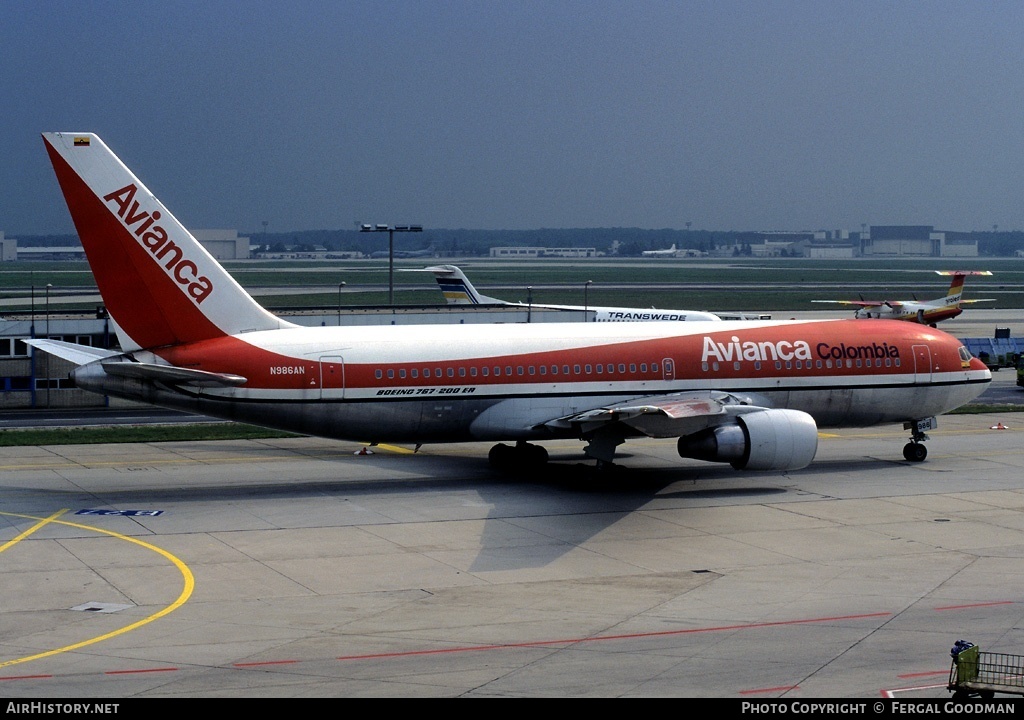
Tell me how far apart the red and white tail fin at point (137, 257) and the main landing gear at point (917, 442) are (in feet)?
76.6

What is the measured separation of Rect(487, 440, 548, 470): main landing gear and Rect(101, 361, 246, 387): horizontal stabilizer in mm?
9550

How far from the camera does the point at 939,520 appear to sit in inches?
1356

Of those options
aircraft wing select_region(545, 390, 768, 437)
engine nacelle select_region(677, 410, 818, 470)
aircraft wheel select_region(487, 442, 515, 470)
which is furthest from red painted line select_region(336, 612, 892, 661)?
aircraft wheel select_region(487, 442, 515, 470)

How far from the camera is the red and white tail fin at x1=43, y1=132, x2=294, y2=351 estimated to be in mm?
36562

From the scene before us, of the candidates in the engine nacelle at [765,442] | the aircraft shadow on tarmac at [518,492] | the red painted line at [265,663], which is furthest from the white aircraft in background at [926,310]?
the red painted line at [265,663]

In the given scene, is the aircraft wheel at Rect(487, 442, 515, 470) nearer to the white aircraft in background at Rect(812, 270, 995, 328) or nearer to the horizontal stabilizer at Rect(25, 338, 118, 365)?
the horizontal stabilizer at Rect(25, 338, 118, 365)

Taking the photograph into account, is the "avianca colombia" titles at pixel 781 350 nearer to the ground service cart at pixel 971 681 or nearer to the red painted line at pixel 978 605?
the red painted line at pixel 978 605

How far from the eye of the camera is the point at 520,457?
1660 inches

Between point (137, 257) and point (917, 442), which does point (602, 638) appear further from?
point (917, 442)

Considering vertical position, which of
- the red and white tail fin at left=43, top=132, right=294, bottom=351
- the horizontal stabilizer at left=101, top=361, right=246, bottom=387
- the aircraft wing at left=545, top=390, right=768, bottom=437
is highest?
the red and white tail fin at left=43, top=132, right=294, bottom=351

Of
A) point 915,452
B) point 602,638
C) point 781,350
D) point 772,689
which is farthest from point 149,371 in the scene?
point 915,452

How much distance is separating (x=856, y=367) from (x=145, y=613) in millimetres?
26486

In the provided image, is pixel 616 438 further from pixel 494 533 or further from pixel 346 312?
pixel 346 312

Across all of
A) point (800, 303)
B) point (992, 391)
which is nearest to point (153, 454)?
point (992, 391)
